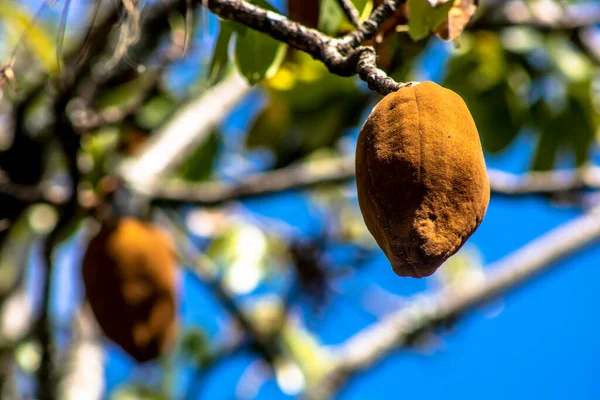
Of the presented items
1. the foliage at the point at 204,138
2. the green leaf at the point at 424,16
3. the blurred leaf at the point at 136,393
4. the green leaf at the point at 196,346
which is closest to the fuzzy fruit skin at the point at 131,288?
the foliage at the point at 204,138

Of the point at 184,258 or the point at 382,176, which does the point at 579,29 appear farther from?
the point at 382,176

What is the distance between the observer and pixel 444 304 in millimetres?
2307

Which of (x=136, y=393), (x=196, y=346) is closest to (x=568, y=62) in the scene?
(x=196, y=346)

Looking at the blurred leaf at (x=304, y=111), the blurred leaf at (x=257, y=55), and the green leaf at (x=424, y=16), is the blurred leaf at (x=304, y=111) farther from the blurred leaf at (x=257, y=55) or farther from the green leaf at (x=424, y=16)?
the green leaf at (x=424, y=16)

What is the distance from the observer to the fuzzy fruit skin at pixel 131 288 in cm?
159

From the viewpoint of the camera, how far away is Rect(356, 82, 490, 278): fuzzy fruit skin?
0.79 meters

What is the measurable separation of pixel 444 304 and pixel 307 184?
1.62ft

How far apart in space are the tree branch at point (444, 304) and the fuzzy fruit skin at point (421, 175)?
148 centimetres

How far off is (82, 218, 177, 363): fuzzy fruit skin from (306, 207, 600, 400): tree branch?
68 centimetres

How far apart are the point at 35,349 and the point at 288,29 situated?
1391 mm

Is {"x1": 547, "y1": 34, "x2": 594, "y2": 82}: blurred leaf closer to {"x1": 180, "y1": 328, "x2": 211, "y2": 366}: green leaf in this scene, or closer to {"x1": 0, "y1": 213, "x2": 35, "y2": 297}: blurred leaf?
{"x1": 180, "y1": 328, "x2": 211, "y2": 366}: green leaf

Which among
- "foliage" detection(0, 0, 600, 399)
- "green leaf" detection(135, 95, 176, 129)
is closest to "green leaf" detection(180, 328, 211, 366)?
"foliage" detection(0, 0, 600, 399)

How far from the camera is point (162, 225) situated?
104 inches

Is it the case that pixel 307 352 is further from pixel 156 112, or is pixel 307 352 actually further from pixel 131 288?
pixel 131 288
